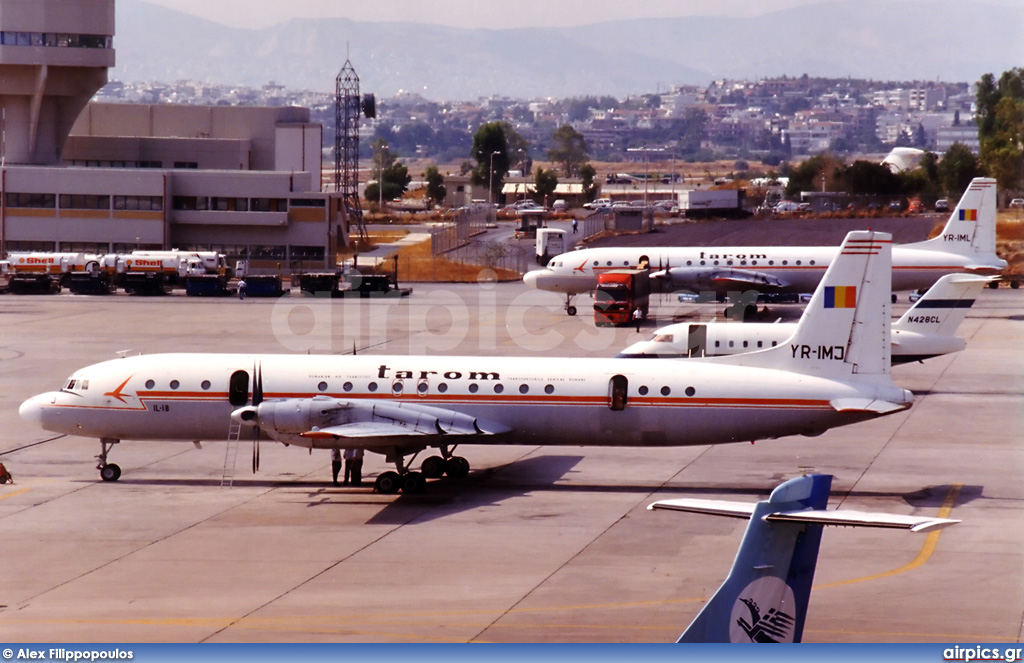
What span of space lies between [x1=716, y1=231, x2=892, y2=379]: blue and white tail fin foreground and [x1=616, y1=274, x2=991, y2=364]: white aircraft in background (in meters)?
12.7

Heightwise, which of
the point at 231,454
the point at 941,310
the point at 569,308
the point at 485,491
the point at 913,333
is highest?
the point at 941,310

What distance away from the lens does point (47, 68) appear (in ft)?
330

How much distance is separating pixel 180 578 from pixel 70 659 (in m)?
12.2

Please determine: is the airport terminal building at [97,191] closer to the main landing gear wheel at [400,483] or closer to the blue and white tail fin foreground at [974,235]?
the blue and white tail fin foreground at [974,235]

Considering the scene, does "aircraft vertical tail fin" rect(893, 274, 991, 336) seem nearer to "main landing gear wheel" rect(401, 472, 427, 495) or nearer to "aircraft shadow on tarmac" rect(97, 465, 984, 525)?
"aircraft shadow on tarmac" rect(97, 465, 984, 525)

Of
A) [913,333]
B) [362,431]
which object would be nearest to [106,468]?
[362,431]

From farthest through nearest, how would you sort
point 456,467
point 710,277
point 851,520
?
point 710,277
point 456,467
point 851,520

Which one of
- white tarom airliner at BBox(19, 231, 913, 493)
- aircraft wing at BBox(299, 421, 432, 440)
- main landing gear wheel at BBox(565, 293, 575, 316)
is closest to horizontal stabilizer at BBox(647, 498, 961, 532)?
aircraft wing at BBox(299, 421, 432, 440)

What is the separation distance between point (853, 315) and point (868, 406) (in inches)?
98.6

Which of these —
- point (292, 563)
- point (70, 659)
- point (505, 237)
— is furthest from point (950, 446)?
point (505, 237)

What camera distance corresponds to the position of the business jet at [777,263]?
70375 mm

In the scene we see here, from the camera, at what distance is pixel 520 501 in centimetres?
3122

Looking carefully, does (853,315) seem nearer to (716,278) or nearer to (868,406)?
(868,406)

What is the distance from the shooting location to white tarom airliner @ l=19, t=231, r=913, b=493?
31.2 metres
